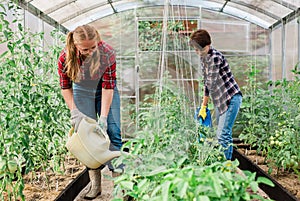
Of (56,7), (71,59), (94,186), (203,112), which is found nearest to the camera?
(71,59)

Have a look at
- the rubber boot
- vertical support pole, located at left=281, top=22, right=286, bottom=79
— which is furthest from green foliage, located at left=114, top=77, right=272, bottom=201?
vertical support pole, located at left=281, top=22, right=286, bottom=79

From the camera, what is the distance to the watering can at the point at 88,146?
2359 millimetres

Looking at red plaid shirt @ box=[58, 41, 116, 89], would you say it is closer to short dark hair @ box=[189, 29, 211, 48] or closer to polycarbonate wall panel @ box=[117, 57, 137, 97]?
short dark hair @ box=[189, 29, 211, 48]

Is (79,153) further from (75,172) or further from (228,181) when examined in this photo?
(75,172)

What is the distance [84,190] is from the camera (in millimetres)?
3436

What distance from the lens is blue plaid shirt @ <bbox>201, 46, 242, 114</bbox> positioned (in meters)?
3.42

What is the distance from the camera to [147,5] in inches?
224

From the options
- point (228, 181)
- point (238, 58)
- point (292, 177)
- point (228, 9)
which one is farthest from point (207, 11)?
point (228, 181)

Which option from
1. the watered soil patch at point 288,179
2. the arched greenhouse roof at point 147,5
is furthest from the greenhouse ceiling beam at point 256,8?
the watered soil patch at point 288,179

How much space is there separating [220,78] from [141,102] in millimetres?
2316

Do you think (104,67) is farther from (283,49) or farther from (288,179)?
(283,49)

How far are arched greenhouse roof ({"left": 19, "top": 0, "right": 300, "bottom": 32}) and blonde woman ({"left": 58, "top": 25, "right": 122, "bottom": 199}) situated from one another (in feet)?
5.00

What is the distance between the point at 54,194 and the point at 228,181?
6.49 ft

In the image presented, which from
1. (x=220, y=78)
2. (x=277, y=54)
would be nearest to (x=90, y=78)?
(x=220, y=78)
